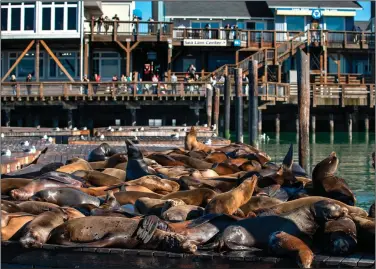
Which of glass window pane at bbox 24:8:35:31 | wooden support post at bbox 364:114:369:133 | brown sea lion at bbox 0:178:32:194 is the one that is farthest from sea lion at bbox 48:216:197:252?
glass window pane at bbox 24:8:35:31

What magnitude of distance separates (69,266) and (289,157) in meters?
6.14

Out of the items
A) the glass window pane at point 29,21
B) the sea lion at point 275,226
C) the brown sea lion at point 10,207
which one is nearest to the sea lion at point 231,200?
the sea lion at point 275,226

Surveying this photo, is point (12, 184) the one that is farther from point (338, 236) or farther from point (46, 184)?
point (338, 236)

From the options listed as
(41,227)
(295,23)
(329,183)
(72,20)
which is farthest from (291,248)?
(295,23)

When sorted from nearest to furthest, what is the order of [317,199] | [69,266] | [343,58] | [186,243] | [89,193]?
[69,266] < [186,243] < [317,199] < [89,193] < [343,58]

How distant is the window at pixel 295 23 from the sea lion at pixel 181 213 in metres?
40.9

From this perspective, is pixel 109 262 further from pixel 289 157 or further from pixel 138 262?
pixel 289 157

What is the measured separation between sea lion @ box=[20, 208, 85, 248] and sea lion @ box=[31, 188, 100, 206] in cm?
114

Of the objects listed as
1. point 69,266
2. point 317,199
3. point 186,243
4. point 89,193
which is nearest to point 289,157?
point 89,193

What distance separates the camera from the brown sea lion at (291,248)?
5.03 m

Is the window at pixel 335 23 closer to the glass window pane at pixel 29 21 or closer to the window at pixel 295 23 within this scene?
the window at pixel 295 23

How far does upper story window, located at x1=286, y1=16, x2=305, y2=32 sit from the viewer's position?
46.1m

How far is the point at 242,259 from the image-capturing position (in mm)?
5258

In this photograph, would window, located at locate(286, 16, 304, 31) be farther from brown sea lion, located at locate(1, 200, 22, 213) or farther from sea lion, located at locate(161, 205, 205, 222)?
brown sea lion, located at locate(1, 200, 22, 213)
